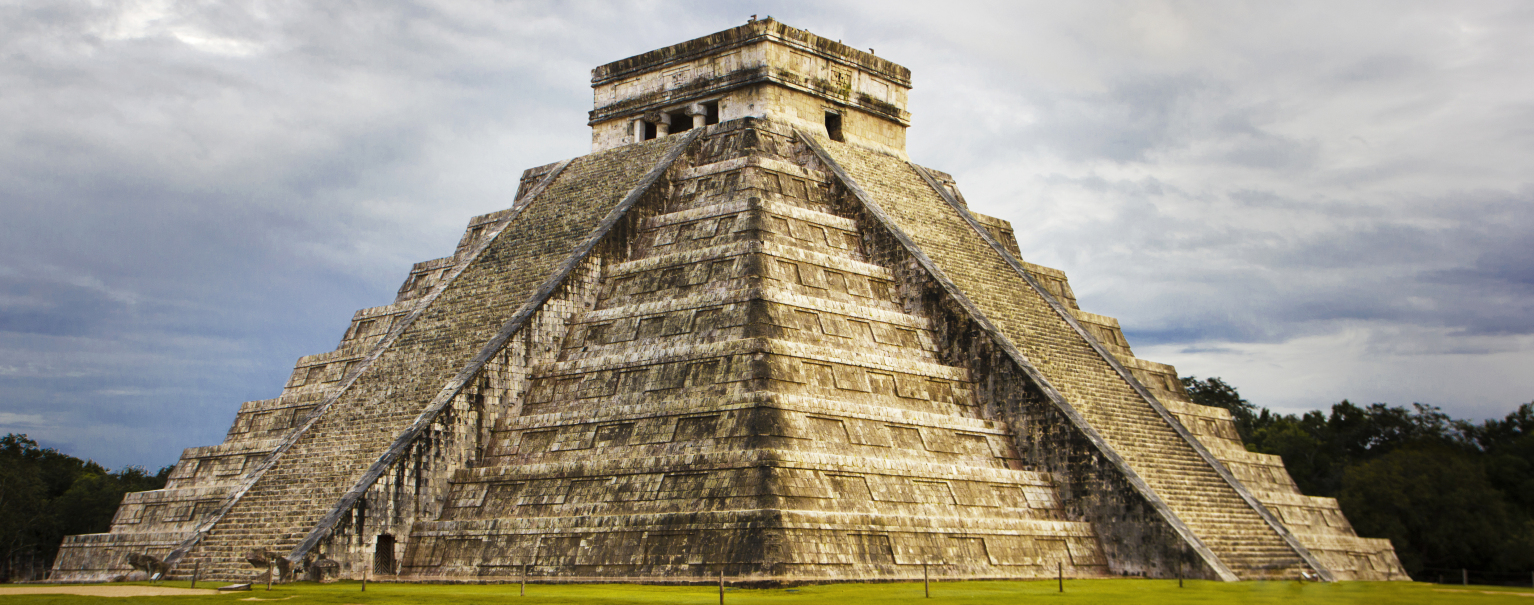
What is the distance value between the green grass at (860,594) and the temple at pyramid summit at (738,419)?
686mm

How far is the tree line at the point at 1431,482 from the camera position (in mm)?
30766

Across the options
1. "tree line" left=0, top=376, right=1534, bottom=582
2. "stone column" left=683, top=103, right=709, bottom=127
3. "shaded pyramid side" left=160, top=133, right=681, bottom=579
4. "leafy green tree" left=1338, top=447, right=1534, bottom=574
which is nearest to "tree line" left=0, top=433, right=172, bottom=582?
"tree line" left=0, top=376, right=1534, bottom=582

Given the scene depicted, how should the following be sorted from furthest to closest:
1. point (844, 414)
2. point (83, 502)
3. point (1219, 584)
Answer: point (83, 502) < point (844, 414) < point (1219, 584)

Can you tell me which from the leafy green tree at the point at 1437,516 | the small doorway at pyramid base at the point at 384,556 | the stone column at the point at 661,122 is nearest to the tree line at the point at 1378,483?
the leafy green tree at the point at 1437,516

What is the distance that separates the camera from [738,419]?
17.7m

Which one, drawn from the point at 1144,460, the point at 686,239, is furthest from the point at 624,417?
the point at 1144,460

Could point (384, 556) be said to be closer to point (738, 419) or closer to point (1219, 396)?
point (738, 419)

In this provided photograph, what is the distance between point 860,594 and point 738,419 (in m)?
3.56

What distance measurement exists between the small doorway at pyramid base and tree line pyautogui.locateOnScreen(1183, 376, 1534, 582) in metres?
23.0

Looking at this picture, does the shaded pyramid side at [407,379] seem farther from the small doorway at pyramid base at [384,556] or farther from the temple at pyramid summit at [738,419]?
the small doorway at pyramid base at [384,556]

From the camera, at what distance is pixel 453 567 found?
18344 millimetres

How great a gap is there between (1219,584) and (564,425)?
9.41 m

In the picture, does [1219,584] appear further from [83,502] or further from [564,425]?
[83,502]

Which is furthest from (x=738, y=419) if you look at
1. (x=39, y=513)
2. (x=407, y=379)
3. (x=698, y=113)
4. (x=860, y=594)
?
(x=39, y=513)
